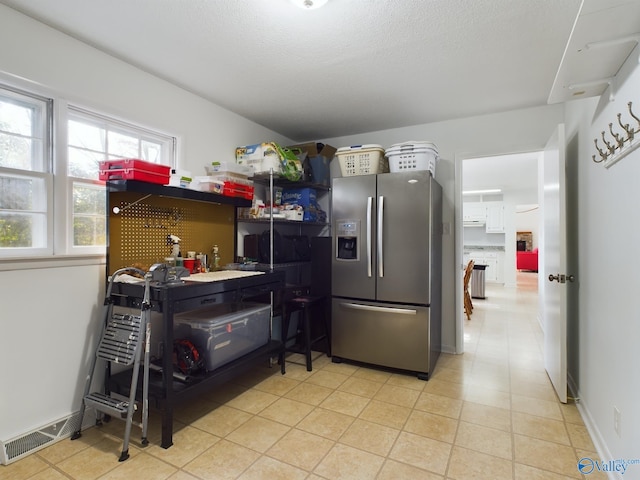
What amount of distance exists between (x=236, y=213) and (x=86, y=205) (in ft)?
4.28

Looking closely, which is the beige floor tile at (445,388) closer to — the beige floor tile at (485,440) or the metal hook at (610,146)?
the beige floor tile at (485,440)

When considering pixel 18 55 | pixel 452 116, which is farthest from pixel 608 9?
pixel 18 55

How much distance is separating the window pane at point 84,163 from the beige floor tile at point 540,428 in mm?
3325

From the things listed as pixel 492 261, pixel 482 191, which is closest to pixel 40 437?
pixel 482 191

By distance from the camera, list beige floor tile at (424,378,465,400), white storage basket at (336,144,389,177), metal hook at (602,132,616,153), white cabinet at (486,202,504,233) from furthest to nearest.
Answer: white cabinet at (486,202,504,233), white storage basket at (336,144,389,177), beige floor tile at (424,378,465,400), metal hook at (602,132,616,153)

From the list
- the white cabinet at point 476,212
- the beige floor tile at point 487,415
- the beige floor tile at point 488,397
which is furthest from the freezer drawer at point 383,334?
the white cabinet at point 476,212

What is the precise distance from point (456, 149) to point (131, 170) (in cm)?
312

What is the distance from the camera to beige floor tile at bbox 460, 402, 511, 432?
229cm

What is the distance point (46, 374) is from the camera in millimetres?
2061

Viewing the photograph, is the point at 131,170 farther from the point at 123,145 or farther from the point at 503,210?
the point at 503,210

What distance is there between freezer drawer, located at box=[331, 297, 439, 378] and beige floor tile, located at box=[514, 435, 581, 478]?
3.20 feet

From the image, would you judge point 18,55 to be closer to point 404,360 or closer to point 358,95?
point 358,95

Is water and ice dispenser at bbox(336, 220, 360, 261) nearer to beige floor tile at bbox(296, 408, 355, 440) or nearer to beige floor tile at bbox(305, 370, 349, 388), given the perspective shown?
beige floor tile at bbox(305, 370, 349, 388)

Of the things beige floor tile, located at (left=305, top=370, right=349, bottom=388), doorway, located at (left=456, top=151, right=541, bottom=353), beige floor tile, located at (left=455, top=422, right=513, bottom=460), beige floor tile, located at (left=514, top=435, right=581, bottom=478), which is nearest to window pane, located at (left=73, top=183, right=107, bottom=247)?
beige floor tile, located at (left=305, top=370, right=349, bottom=388)
